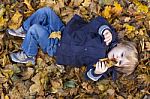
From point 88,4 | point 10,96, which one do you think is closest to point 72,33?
point 88,4

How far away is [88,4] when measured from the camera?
10.3 feet

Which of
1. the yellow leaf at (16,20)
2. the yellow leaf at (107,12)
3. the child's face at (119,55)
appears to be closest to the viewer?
the child's face at (119,55)

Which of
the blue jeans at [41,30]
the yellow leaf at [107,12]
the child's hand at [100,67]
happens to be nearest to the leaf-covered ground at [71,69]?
A: the yellow leaf at [107,12]

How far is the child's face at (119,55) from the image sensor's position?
9.12 ft

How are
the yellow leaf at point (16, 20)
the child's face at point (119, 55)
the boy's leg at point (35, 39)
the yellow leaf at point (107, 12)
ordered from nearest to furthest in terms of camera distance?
the child's face at point (119, 55) → the boy's leg at point (35, 39) → the yellow leaf at point (16, 20) → the yellow leaf at point (107, 12)

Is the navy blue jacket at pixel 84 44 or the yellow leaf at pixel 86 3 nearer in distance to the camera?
the navy blue jacket at pixel 84 44

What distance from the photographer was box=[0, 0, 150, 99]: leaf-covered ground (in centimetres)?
298

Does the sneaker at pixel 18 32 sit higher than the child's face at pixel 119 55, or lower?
higher

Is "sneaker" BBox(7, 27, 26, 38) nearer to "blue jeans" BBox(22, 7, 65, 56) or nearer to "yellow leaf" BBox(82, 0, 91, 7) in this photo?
"blue jeans" BBox(22, 7, 65, 56)

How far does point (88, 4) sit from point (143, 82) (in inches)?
29.1

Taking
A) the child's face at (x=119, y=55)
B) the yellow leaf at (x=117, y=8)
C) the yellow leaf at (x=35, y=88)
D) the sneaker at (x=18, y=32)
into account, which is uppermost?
the yellow leaf at (x=117, y=8)

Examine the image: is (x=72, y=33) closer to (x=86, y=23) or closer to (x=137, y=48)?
(x=86, y=23)

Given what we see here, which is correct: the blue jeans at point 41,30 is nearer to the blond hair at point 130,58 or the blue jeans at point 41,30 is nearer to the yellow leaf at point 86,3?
the yellow leaf at point 86,3

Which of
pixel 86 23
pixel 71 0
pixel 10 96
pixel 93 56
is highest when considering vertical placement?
pixel 71 0
